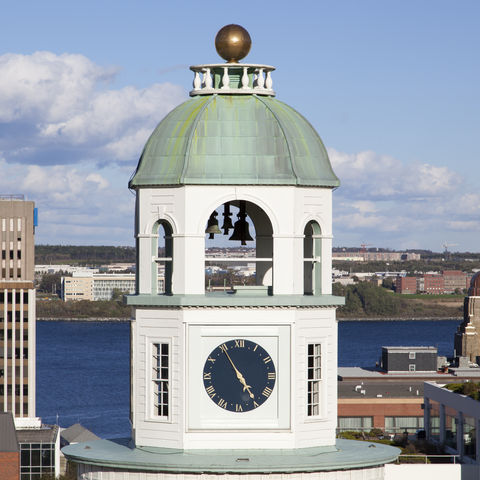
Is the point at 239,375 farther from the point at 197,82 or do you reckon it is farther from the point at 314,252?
the point at 197,82

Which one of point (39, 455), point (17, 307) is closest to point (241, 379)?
point (39, 455)

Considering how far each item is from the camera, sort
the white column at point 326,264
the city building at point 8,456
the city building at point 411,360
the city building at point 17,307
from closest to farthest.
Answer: the white column at point 326,264 → the city building at point 8,456 → the city building at point 411,360 → the city building at point 17,307

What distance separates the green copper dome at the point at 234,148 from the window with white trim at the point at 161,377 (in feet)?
8.52

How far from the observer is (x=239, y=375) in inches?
827

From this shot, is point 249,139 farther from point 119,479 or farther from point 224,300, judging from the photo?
point 119,479

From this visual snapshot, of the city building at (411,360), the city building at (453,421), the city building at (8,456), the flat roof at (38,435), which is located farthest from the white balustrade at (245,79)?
the city building at (411,360)

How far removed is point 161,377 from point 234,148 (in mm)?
3766

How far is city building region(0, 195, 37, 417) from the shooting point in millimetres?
177000

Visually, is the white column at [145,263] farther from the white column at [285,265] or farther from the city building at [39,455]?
the city building at [39,455]

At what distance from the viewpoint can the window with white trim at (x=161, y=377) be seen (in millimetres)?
21281

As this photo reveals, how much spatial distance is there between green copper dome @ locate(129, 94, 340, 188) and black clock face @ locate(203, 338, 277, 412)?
2588 millimetres

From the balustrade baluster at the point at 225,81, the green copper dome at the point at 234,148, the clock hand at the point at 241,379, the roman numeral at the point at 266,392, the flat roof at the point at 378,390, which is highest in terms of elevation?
the balustrade baluster at the point at 225,81

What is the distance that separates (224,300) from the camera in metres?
21.0

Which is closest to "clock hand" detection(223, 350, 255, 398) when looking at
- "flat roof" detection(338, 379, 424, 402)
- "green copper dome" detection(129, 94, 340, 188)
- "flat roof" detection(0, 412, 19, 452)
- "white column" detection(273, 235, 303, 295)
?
"white column" detection(273, 235, 303, 295)
